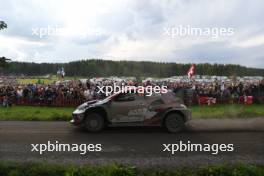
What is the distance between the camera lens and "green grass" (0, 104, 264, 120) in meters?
16.9

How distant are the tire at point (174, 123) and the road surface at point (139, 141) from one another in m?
0.26

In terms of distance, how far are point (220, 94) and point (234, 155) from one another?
9090 millimetres

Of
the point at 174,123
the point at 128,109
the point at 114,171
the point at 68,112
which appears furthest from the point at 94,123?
the point at 114,171

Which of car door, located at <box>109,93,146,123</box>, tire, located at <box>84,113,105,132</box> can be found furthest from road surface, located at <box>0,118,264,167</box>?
car door, located at <box>109,93,146,123</box>

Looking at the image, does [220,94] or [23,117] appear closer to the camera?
[23,117]

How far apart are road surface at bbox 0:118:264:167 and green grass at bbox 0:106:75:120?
1080 mm

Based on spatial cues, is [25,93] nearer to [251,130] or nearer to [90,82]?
[90,82]

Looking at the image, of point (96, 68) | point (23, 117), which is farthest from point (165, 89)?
point (23, 117)

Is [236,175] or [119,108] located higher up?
[119,108]

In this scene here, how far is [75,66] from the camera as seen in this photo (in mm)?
14469

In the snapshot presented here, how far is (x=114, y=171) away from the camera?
24.4 feet

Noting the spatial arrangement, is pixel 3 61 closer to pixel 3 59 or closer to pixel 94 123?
pixel 3 59

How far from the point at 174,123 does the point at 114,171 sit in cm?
631

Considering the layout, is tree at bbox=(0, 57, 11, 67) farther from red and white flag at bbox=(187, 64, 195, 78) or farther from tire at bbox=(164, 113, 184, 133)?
red and white flag at bbox=(187, 64, 195, 78)
